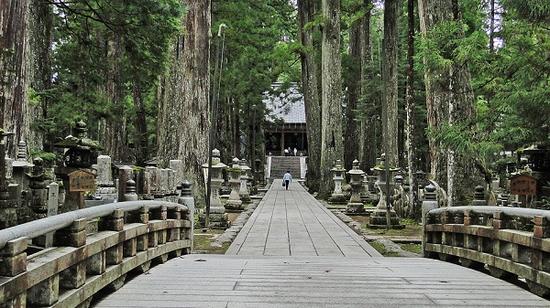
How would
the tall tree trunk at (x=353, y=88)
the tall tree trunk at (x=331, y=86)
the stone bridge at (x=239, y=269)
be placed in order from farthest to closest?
1. the tall tree trunk at (x=353, y=88)
2. the tall tree trunk at (x=331, y=86)
3. the stone bridge at (x=239, y=269)

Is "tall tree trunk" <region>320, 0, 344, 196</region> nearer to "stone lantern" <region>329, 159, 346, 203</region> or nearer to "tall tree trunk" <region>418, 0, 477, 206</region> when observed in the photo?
"stone lantern" <region>329, 159, 346, 203</region>

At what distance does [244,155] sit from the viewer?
43.6 metres

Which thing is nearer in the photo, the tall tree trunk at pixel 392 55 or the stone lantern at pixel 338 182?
the tall tree trunk at pixel 392 55

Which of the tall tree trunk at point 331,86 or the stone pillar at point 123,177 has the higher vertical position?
the tall tree trunk at point 331,86

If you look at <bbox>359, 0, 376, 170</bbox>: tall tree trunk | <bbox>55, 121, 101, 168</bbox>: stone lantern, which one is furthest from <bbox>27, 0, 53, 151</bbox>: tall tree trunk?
<bbox>359, 0, 376, 170</bbox>: tall tree trunk

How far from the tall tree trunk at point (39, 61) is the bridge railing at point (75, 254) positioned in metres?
7.93

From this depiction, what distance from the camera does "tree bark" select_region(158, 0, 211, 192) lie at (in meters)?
14.2

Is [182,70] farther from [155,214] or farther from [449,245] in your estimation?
[449,245]

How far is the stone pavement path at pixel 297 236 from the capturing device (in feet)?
31.1

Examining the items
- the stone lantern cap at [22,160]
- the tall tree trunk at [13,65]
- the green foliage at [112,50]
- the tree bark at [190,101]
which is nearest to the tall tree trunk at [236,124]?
the green foliage at [112,50]

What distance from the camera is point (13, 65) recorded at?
26.5 ft

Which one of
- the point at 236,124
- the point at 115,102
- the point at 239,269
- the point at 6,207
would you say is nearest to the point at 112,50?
the point at 115,102

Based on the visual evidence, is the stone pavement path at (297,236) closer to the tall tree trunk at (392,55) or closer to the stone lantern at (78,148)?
the stone lantern at (78,148)

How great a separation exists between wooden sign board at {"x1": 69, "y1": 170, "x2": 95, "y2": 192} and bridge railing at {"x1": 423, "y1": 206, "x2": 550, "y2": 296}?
4.97 meters
